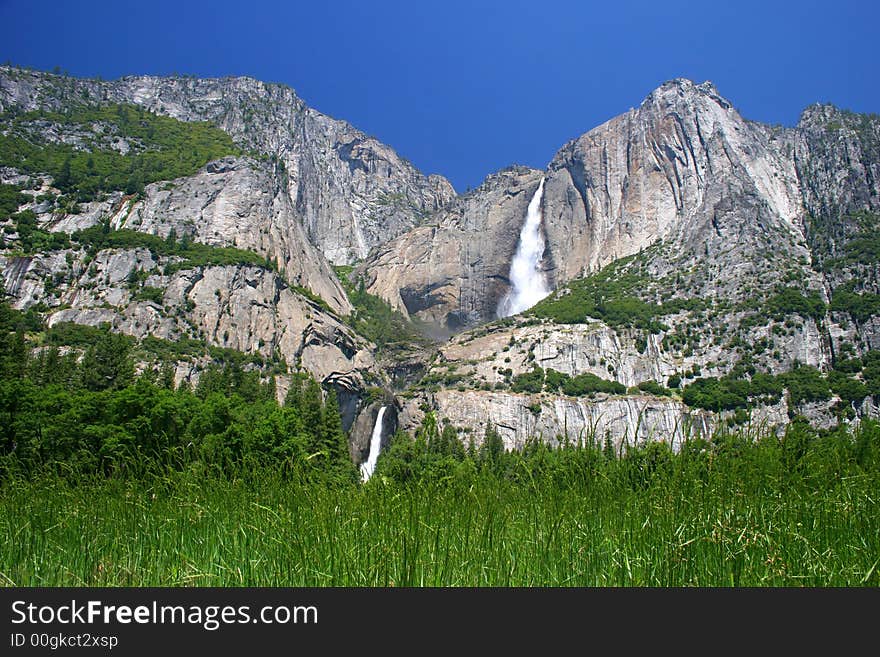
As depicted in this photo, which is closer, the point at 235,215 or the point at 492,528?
the point at 492,528

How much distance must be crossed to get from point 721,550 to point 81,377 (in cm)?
5607

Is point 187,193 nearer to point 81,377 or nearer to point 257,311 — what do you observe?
point 257,311

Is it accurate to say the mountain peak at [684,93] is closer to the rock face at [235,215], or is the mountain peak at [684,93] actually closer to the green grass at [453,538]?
the rock face at [235,215]

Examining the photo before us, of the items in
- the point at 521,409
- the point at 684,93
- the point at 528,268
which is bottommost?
the point at 521,409

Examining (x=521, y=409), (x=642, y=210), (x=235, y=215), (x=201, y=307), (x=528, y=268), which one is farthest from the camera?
(x=528, y=268)

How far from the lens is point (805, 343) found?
301 feet

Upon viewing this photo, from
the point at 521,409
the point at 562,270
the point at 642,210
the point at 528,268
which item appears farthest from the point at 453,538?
the point at 528,268

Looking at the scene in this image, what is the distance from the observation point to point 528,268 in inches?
6280

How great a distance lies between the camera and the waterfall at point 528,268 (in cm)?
15650

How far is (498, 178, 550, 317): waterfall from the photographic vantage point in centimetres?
15650

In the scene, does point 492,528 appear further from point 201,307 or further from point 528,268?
point 528,268

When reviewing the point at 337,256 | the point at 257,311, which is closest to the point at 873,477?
the point at 257,311

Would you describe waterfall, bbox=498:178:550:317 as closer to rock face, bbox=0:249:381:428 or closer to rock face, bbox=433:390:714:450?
rock face, bbox=0:249:381:428

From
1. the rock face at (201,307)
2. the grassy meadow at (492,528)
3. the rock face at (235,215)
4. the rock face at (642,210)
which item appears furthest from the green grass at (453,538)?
the rock face at (235,215)
